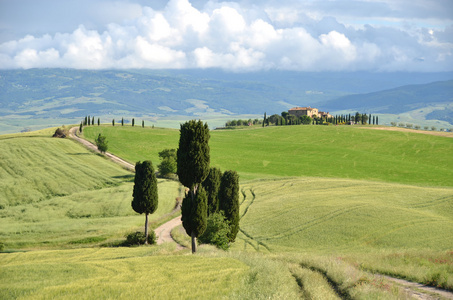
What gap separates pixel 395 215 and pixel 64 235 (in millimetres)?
42040

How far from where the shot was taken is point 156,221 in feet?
210

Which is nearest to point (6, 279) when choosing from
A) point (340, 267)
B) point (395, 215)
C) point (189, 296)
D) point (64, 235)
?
point (189, 296)

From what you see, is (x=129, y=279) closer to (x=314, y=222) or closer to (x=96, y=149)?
(x=314, y=222)

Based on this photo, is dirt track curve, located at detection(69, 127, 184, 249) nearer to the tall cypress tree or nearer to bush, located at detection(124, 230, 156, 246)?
bush, located at detection(124, 230, 156, 246)

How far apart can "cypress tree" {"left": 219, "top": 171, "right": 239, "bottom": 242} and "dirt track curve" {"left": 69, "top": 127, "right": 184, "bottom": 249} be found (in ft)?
21.4

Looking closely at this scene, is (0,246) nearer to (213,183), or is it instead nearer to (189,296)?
(213,183)

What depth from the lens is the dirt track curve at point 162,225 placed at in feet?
175

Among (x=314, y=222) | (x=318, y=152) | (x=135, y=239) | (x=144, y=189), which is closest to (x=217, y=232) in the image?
(x=135, y=239)

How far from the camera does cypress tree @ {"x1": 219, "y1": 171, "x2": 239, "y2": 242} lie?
46656 millimetres

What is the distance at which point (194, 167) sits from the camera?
3706 cm

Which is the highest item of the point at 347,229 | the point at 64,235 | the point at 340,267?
the point at 340,267

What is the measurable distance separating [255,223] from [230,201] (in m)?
9.99

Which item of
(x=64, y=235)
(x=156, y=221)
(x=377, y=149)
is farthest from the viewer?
(x=377, y=149)

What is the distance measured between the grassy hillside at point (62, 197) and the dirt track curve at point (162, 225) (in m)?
3.25
